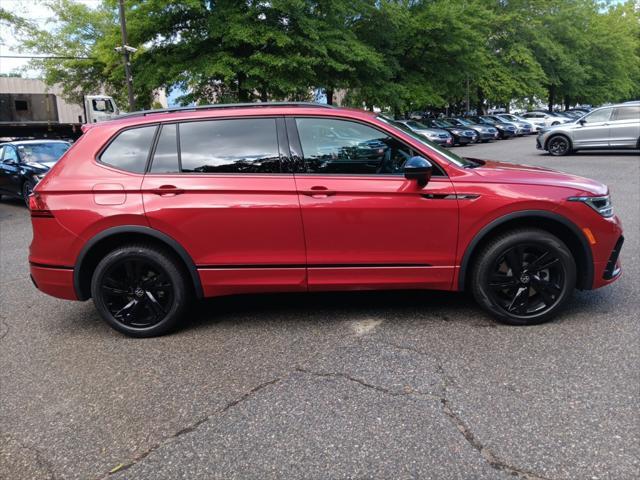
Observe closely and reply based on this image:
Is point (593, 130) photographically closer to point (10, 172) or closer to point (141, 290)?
point (10, 172)

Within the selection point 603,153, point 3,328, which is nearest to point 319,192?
point 3,328

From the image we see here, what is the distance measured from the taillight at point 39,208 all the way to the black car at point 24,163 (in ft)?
26.2

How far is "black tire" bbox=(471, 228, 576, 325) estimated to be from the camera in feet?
12.6

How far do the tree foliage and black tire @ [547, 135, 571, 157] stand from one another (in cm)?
814

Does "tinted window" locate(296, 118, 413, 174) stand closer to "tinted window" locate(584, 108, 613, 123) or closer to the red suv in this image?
the red suv

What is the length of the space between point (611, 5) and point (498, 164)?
6874cm

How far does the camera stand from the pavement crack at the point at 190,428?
8.19ft

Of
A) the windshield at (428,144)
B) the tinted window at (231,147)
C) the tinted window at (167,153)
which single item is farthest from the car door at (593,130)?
the tinted window at (167,153)

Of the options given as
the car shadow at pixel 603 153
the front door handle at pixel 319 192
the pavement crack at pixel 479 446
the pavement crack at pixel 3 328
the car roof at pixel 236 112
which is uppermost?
the car roof at pixel 236 112

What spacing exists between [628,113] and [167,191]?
16.8 meters

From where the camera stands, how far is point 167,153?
394 cm

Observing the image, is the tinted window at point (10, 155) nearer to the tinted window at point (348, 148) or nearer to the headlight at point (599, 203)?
the tinted window at point (348, 148)

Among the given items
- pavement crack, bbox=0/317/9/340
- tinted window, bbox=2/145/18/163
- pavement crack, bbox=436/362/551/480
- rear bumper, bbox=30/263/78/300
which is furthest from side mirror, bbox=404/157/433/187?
tinted window, bbox=2/145/18/163

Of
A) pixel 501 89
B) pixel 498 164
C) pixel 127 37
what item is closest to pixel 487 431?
pixel 498 164
